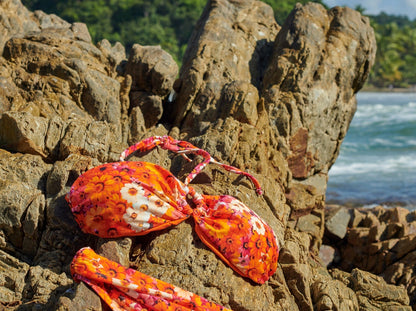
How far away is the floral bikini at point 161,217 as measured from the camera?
14.7ft

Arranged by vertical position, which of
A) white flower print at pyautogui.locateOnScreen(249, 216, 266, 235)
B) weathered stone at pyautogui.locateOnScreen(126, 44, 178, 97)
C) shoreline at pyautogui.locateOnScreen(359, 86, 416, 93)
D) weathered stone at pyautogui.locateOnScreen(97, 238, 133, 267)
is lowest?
shoreline at pyautogui.locateOnScreen(359, 86, 416, 93)

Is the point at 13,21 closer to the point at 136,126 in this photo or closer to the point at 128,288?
the point at 136,126

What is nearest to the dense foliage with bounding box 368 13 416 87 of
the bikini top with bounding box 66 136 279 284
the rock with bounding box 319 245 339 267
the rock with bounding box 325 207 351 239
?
the rock with bounding box 325 207 351 239

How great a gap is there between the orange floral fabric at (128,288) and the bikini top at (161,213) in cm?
43

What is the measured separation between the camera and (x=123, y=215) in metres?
4.70

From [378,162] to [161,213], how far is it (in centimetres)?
2065

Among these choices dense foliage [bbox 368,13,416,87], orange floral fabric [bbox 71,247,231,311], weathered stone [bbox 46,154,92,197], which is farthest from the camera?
dense foliage [bbox 368,13,416,87]

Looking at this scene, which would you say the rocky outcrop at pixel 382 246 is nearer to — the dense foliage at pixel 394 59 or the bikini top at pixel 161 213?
the bikini top at pixel 161 213

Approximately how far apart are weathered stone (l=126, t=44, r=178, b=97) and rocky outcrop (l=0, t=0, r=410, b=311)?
0.02 m

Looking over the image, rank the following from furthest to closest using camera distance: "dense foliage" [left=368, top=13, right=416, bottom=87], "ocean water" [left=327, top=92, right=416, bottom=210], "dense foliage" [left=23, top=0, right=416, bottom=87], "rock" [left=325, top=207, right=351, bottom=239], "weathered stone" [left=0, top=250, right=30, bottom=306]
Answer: "dense foliage" [left=368, top=13, right=416, bottom=87], "dense foliage" [left=23, top=0, right=416, bottom=87], "ocean water" [left=327, top=92, right=416, bottom=210], "rock" [left=325, top=207, right=351, bottom=239], "weathered stone" [left=0, top=250, right=30, bottom=306]

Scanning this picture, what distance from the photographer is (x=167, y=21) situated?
225 feet

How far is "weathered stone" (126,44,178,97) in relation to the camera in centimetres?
825

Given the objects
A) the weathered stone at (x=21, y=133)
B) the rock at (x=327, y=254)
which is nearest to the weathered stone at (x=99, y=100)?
the weathered stone at (x=21, y=133)

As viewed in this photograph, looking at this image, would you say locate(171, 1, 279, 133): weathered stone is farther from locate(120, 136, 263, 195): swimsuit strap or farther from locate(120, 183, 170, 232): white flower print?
locate(120, 183, 170, 232): white flower print
